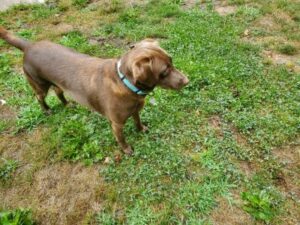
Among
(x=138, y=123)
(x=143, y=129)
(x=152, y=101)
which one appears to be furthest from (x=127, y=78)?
(x=152, y=101)

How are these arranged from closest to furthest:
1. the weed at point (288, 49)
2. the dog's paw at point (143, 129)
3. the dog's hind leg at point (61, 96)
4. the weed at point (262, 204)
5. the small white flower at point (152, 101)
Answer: the weed at point (262, 204), the dog's paw at point (143, 129), the dog's hind leg at point (61, 96), the small white flower at point (152, 101), the weed at point (288, 49)

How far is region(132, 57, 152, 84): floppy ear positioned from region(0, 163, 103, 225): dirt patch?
5.00 ft

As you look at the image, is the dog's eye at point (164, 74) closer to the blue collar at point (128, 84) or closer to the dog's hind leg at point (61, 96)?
the blue collar at point (128, 84)

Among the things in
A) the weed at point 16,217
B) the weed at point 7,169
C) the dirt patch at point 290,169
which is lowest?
the weed at point 7,169

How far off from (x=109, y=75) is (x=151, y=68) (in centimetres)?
67

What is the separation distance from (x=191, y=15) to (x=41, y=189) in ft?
13.1

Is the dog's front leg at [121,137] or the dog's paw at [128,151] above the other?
the dog's front leg at [121,137]

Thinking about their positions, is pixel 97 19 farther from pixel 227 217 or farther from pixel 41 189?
pixel 227 217

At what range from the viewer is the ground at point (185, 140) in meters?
3.75

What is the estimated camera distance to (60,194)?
400 cm

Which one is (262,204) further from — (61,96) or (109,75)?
(61,96)

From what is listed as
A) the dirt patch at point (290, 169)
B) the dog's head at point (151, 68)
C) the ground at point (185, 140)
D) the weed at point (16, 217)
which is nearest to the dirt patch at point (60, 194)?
the ground at point (185, 140)

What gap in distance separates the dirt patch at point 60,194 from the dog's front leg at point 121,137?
1.37 feet

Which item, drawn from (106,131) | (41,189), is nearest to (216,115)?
(106,131)
